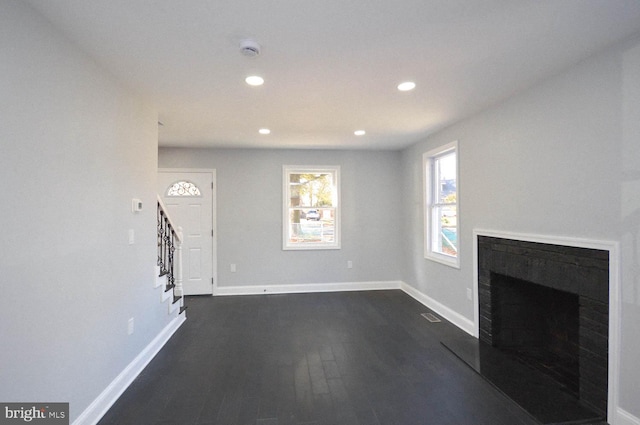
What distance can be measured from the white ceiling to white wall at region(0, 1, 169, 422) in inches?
10.5

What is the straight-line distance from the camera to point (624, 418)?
1942 mm

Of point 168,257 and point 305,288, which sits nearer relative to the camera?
point 168,257

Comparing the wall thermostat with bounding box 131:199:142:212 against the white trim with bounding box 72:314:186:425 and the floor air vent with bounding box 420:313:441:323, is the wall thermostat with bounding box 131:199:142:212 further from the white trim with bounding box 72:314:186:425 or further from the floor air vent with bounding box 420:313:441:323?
→ the floor air vent with bounding box 420:313:441:323

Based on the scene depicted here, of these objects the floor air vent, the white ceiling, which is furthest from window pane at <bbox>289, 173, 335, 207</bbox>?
the floor air vent

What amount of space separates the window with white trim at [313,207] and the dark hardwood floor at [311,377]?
5.19 ft

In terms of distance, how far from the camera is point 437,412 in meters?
2.17

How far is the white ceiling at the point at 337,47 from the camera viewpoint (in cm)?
166

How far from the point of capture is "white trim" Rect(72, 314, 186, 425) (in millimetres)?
2024

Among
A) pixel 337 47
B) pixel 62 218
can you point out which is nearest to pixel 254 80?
pixel 337 47

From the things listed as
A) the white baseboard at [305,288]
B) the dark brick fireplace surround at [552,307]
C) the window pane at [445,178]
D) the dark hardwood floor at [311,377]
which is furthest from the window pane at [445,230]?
the white baseboard at [305,288]

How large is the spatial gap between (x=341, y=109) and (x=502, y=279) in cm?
239

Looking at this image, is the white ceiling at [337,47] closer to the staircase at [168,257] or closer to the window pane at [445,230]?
the staircase at [168,257]

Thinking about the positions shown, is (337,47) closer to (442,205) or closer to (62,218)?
(62,218)

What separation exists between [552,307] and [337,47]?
296cm
